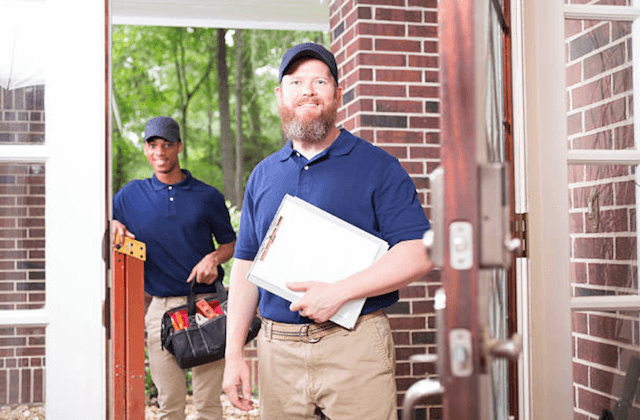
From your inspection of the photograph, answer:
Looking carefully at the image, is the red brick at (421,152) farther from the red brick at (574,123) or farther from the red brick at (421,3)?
the red brick at (574,123)

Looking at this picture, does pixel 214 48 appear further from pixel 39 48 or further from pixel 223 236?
pixel 39 48

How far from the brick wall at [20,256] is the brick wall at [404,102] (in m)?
1.98

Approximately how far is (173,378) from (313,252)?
7.09 feet

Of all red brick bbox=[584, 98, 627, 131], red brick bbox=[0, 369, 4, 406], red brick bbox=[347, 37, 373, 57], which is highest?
red brick bbox=[347, 37, 373, 57]

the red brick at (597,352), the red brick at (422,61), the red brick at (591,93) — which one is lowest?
the red brick at (597,352)

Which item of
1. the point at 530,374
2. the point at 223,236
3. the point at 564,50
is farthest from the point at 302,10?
the point at 530,374

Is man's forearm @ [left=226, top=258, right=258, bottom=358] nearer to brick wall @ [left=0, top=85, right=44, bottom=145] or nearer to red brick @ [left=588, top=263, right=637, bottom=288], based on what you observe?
brick wall @ [left=0, top=85, right=44, bottom=145]

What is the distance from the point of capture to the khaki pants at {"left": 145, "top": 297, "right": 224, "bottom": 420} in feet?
12.4

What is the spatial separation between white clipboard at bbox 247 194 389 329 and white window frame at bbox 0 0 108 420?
498 millimetres

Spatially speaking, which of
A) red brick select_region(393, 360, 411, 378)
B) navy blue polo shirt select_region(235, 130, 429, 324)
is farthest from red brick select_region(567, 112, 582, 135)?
red brick select_region(393, 360, 411, 378)

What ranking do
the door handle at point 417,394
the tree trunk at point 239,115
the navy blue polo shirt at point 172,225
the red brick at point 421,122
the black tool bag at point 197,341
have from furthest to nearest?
the tree trunk at point 239,115 < the navy blue polo shirt at point 172,225 < the red brick at point 421,122 < the black tool bag at point 197,341 < the door handle at point 417,394

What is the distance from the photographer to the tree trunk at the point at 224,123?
1264 cm

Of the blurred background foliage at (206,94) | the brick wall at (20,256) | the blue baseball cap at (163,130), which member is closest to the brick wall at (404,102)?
the blue baseball cap at (163,130)

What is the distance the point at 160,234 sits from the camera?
3.80 m
